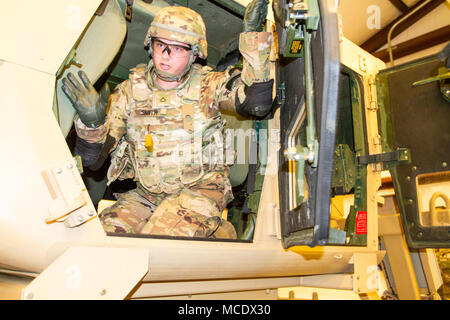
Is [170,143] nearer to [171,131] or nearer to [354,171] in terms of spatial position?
[171,131]

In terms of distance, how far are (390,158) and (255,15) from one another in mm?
1327

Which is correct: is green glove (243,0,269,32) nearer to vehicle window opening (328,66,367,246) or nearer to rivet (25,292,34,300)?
vehicle window opening (328,66,367,246)

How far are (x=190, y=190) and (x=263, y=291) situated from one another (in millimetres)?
947

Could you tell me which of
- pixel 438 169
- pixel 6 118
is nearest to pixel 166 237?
pixel 6 118

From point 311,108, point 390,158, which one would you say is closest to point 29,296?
point 311,108

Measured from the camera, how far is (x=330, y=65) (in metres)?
1.28

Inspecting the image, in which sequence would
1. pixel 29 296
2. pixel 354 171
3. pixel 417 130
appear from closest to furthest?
pixel 29 296 → pixel 417 130 → pixel 354 171

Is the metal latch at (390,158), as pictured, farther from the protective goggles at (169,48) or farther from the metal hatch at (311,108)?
the protective goggles at (169,48)

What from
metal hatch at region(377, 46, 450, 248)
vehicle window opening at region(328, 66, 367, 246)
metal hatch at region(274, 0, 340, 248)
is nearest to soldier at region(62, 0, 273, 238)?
metal hatch at region(274, 0, 340, 248)

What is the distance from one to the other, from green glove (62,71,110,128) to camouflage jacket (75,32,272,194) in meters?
0.34

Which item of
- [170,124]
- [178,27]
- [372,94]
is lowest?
[170,124]

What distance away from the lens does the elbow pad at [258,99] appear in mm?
1914

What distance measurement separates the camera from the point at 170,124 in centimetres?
220

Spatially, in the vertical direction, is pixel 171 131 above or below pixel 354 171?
above
